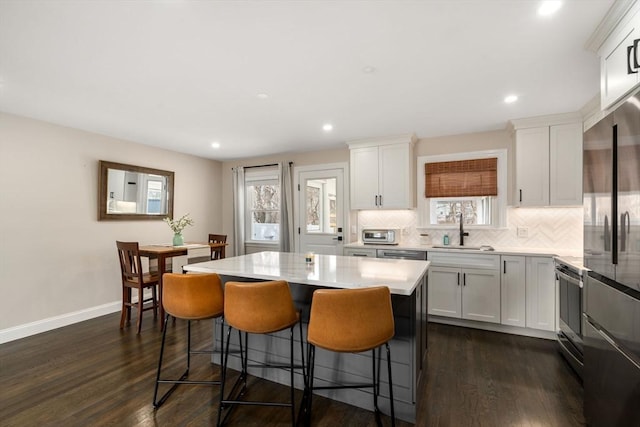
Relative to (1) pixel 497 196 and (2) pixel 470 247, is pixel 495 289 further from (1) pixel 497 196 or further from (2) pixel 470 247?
(1) pixel 497 196

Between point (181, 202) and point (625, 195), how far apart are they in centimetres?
550

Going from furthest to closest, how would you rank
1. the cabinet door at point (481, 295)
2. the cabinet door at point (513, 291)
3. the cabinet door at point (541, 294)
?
the cabinet door at point (481, 295) < the cabinet door at point (513, 291) < the cabinet door at point (541, 294)

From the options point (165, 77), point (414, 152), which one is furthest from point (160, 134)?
point (414, 152)

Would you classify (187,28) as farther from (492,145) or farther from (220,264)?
(492,145)

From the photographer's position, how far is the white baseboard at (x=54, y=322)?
3305 mm

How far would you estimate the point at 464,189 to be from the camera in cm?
413

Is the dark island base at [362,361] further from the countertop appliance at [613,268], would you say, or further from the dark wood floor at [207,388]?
the countertop appliance at [613,268]

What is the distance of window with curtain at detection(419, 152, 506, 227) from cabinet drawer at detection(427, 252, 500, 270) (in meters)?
0.68

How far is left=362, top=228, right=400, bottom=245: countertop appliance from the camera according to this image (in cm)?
425

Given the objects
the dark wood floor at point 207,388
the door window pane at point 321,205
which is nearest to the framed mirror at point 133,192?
the dark wood floor at point 207,388

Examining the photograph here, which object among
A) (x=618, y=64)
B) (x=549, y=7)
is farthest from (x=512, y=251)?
(x=549, y=7)

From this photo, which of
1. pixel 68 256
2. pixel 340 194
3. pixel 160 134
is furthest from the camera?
pixel 340 194

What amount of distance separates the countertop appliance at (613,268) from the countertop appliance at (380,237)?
8.15 feet

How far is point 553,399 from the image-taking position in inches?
87.8
